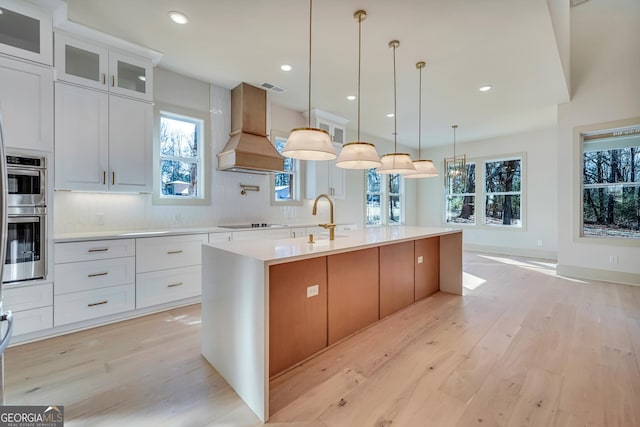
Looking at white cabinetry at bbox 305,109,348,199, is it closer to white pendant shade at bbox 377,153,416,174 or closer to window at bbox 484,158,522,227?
white pendant shade at bbox 377,153,416,174

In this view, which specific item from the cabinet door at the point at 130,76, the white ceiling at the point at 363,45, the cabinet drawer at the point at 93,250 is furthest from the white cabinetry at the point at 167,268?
the white ceiling at the point at 363,45

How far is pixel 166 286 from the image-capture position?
315 centimetres

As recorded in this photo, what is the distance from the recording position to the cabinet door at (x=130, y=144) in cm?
299

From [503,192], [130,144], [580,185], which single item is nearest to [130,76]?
[130,144]

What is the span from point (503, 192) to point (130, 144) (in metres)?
7.53


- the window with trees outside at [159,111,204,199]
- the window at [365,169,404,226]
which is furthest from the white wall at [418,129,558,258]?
the window with trees outside at [159,111,204,199]

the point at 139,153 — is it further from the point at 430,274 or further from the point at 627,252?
the point at 627,252

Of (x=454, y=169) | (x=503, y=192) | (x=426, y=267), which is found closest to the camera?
(x=426, y=267)

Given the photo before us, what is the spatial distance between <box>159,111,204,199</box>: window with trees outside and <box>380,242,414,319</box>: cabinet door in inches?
105

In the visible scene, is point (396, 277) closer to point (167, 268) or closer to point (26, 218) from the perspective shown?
point (167, 268)

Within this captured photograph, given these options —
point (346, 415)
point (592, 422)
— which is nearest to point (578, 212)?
point (592, 422)

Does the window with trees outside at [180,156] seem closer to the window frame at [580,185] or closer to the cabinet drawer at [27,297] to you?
the cabinet drawer at [27,297]

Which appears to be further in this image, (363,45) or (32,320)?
(363,45)

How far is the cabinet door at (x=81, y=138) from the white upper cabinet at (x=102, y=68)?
0.12 metres
